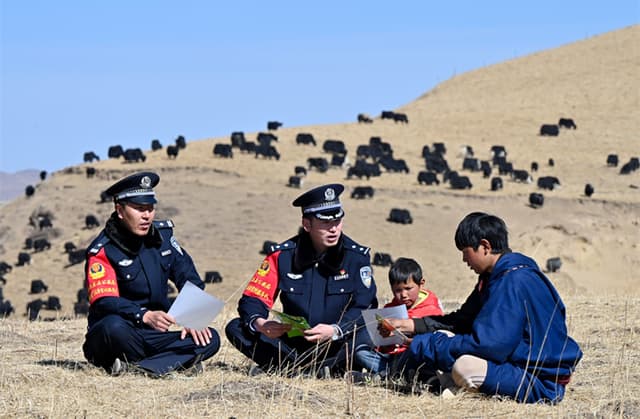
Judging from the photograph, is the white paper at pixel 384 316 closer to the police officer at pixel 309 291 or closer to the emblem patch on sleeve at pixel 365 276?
the police officer at pixel 309 291

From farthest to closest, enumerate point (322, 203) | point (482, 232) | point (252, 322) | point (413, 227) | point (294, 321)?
point (413, 227) → point (252, 322) → point (322, 203) → point (294, 321) → point (482, 232)

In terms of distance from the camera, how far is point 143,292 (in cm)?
877

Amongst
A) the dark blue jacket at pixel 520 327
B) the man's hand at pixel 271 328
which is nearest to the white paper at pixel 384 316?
the dark blue jacket at pixel 520 327

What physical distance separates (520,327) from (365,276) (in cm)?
194

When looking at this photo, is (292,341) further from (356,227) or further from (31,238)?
(31,238)

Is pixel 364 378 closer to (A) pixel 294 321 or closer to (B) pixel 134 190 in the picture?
(A) pixel 294 321

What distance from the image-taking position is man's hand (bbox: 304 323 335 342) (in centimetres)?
808

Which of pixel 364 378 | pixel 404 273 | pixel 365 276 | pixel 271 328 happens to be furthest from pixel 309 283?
pixel 364 378

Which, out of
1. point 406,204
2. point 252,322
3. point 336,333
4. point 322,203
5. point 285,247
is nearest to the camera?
point 336,333

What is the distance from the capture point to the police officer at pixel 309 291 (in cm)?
848

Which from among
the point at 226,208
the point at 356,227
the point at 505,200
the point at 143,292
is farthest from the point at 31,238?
the point at 143,292

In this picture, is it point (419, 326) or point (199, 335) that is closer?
point (419, 326)

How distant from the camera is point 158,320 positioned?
8.23 m

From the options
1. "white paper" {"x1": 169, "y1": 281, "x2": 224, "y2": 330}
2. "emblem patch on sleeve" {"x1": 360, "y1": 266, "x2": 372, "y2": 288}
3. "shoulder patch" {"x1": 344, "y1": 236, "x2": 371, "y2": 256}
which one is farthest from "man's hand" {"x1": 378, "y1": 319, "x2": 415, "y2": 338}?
"white paper" {"x1": 169, "y1": 281, "x2": 224, "y2": 330}
